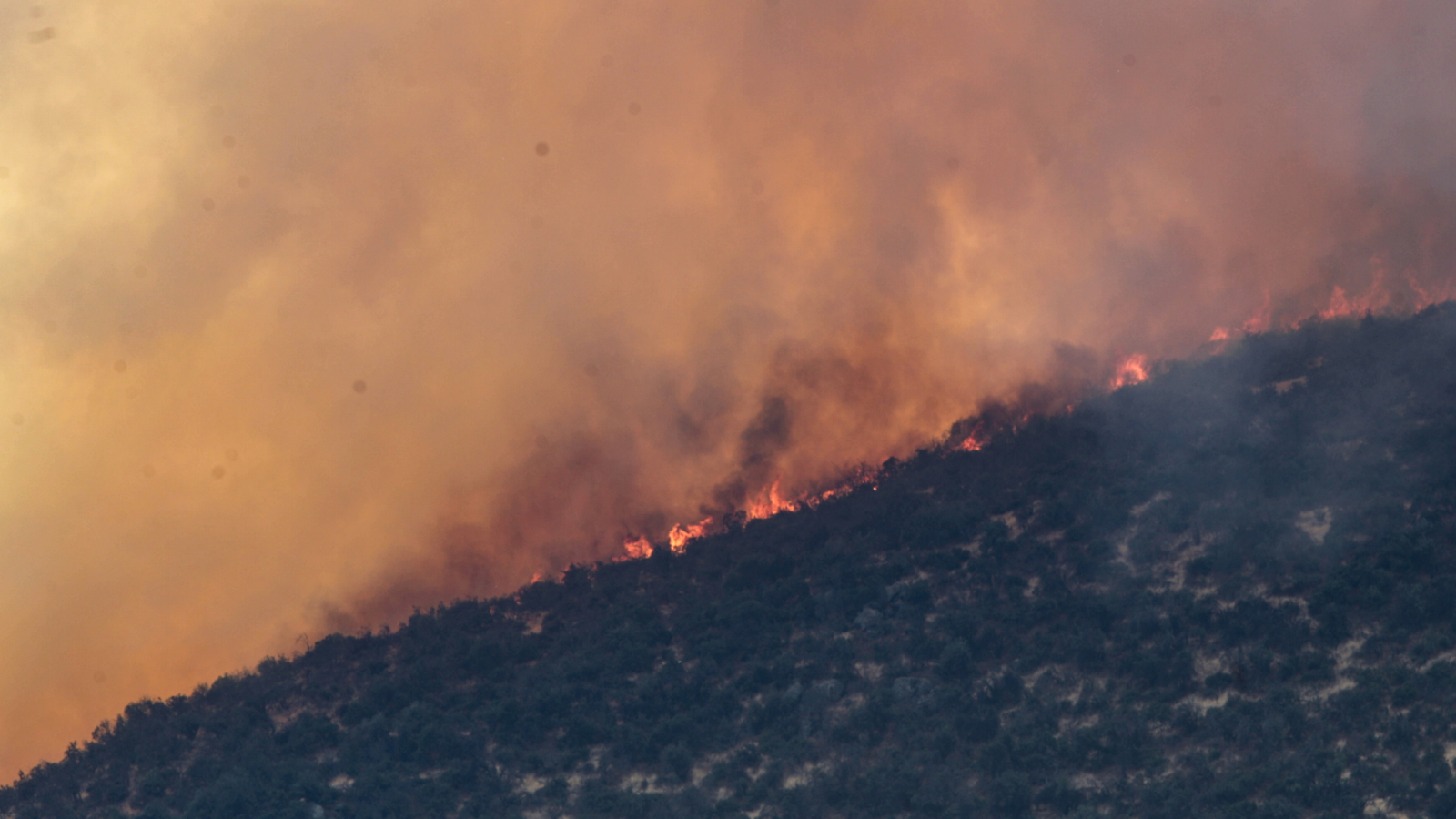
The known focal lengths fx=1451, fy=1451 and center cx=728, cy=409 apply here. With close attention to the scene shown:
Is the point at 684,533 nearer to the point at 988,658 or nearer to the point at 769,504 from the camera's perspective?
the point at 769,504

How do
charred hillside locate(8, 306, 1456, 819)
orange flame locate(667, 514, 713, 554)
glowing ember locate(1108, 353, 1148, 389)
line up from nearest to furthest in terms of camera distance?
charred hillside locate(8, 306, 1456, 819)
glowing ember locate(1108, 353, 1148, 389)
orange flame locate(667, 514, 713, 554)

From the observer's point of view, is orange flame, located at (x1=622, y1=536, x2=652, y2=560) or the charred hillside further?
orange flame, located at (x1=622, y1=536, x2=652, y2=560)

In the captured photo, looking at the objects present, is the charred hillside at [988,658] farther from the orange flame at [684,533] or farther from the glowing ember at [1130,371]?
the glowing ember at [1130,371]

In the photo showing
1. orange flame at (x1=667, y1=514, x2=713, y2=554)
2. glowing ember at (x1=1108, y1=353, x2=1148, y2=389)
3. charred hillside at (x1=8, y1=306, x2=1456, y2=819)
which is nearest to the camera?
charred hillside at (x1=8, y1=306, x2=1456, y2=819)

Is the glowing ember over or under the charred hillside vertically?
over

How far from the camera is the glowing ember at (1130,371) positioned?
73.0 meters

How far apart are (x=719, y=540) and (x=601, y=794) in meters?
20.5

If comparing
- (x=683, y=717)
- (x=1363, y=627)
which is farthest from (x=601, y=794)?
(x=1363, y=627)

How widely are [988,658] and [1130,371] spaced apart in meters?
→ 22.6

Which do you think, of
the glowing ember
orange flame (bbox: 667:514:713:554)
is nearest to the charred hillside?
orange flame (bbox: 667:514:713:554)

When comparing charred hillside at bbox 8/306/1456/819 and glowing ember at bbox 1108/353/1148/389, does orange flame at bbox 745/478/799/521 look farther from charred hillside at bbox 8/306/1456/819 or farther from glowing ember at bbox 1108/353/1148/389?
glowing ember at bbox 1108/353/1148/389

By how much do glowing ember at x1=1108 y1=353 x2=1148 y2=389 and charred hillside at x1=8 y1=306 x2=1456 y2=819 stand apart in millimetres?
2365

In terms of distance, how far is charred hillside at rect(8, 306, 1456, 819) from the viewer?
48.4m

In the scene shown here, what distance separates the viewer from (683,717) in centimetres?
5950
